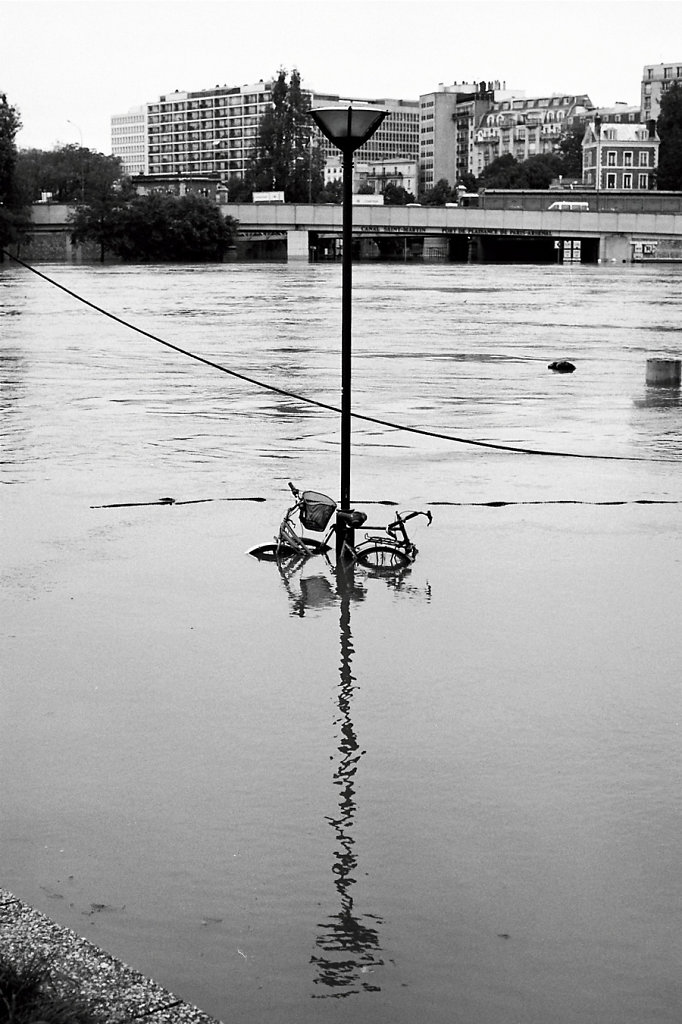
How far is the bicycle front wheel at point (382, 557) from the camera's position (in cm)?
839

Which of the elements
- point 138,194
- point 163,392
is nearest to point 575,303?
point 163,392

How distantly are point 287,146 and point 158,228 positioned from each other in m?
33.5

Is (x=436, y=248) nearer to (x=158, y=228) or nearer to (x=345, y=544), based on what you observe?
(x=158, y=228)

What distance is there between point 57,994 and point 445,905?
1.35 meters

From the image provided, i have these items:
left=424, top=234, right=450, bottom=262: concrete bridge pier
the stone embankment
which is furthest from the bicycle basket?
left=424, top=234, right=450, bottom=262: concrete bridge pier

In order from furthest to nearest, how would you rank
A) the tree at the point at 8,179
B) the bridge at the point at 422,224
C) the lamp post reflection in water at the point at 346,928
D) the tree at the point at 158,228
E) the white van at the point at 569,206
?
the white van at the point at 569,206 → the bridge at the point at 422,224 → the tree at the point at 158,228 → the tree at the point at 8,179 → the lamp post reflection in water at the point at 346,928

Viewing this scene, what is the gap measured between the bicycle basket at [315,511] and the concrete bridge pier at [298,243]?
110 m

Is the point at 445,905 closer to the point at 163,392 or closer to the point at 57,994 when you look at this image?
the point at 57,994

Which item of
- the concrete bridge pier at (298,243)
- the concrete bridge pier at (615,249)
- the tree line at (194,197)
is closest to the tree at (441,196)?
the tree line at (194,197)

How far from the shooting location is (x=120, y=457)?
489 inches

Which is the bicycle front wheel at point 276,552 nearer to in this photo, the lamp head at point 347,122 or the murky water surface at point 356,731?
the murky water surface at point 356,731

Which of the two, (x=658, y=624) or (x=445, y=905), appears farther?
(x=658, y=624)

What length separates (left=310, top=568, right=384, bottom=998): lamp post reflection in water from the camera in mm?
3697

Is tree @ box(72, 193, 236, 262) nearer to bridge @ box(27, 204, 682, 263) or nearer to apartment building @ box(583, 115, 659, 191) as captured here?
bridge @ box(27, 204, 682, 263)
